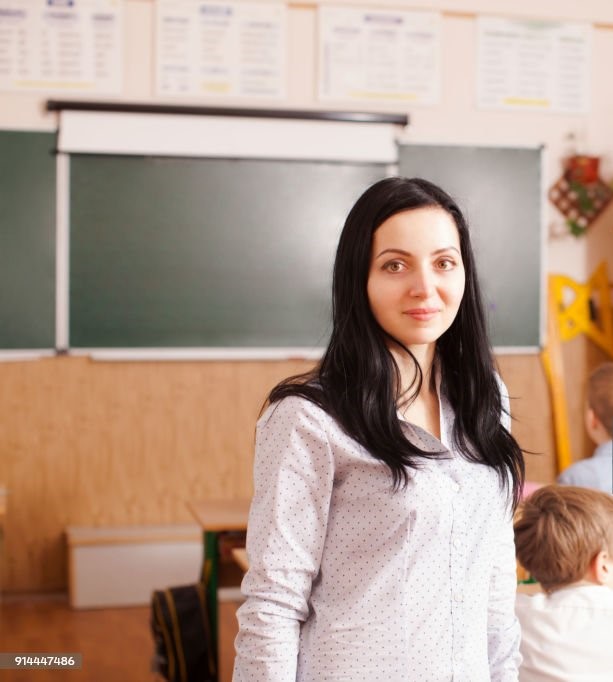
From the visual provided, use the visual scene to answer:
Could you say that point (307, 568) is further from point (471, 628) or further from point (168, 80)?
point (168, 80)

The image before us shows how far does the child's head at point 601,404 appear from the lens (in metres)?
2.99

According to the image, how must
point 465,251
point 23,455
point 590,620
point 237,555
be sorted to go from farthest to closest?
point 23,455 → point 237,555 → point 590,620 → point 465,251

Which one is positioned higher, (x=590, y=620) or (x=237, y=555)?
(x=590, y=620)

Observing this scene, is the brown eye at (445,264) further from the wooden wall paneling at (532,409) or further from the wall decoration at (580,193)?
the wall decoration at (580,193)

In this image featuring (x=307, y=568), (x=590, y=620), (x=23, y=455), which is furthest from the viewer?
(x=23, y=455)

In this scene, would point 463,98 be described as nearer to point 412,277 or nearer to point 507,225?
point 507,225

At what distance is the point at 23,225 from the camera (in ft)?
14.5

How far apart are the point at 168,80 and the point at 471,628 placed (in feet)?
12.4

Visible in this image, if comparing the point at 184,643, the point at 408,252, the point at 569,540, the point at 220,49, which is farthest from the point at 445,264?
the point at 220,49

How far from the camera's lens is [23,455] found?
4480mm

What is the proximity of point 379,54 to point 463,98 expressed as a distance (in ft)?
1.54

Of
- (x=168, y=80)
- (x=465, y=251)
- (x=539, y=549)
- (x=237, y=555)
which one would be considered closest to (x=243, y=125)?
(x=168, y=80)

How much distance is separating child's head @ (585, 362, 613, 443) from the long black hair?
70.9 inches

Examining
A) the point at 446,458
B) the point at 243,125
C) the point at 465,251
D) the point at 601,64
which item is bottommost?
the point at 446,458
